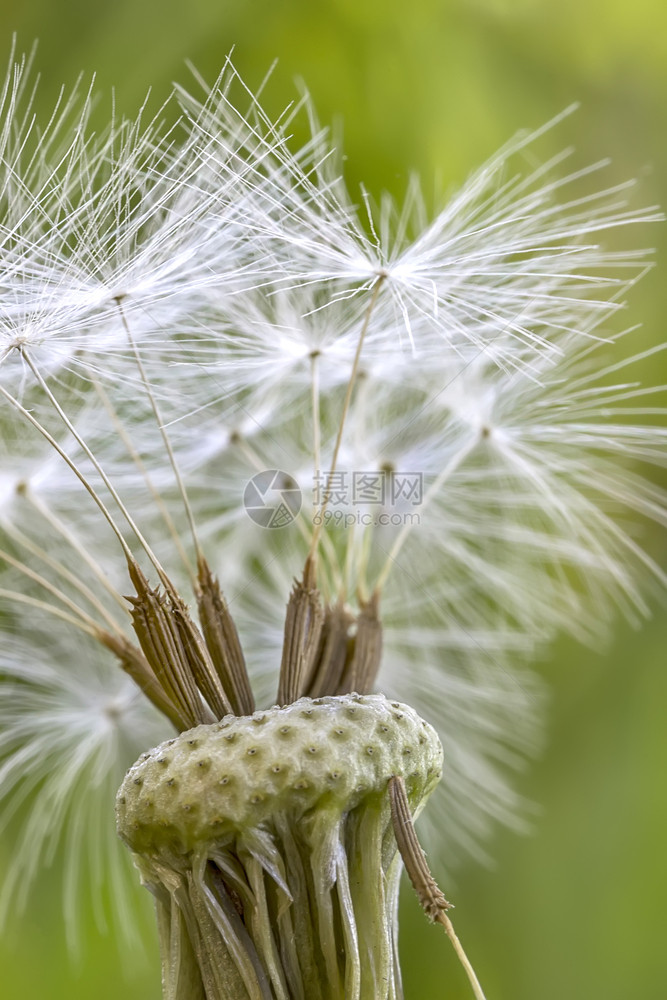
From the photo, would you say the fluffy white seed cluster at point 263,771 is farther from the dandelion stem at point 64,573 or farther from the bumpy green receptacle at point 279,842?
the dandelion stem at point 64,573

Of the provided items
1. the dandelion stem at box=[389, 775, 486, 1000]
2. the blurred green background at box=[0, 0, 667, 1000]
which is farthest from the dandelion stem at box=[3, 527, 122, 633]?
the blurred green background at box=[0, 0, 667, 1000]

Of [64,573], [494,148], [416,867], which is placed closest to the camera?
[416,867]

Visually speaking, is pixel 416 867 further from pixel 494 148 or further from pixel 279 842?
pixel 494 148

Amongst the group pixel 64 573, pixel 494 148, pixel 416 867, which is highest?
pixel 494 148

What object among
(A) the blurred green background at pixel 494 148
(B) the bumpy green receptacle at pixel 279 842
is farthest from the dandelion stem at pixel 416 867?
(A) the blurred green background at pixel 494 148

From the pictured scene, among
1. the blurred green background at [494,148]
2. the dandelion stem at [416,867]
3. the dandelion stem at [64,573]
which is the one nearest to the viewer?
the dandelion stem at [416,867]

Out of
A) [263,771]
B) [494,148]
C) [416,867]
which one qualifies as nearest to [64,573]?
[263,771]

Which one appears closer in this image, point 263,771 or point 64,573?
point 263,771

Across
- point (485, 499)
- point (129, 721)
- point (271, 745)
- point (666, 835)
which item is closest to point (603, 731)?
point (666, 835)
